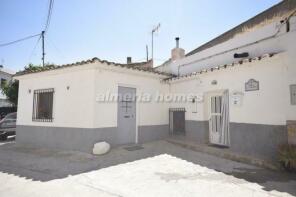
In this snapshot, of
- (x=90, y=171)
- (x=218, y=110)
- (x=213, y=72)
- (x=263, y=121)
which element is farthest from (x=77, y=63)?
(x=263, y=121)

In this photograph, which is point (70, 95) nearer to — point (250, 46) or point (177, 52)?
point (177, 52)

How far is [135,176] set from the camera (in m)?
5.83

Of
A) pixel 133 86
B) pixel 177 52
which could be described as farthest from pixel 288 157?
pixel 177 52

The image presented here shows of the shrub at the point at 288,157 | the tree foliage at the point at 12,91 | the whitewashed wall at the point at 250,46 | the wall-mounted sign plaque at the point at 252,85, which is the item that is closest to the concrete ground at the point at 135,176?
the shrub at the point at 288,157

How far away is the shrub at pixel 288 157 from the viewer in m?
6.09

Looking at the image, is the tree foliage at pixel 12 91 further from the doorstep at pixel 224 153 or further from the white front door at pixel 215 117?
the white front door at pixel 215 117

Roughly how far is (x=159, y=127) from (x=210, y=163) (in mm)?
4384

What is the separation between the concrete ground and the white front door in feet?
4.86

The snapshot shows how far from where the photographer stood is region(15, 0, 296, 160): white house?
23.4ft

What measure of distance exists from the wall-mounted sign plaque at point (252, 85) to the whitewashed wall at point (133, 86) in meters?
4.53

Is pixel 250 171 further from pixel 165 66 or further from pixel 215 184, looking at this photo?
pixel 165 66

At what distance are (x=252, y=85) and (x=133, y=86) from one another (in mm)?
4885

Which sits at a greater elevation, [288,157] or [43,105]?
[43,105]

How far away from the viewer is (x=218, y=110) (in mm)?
9359
